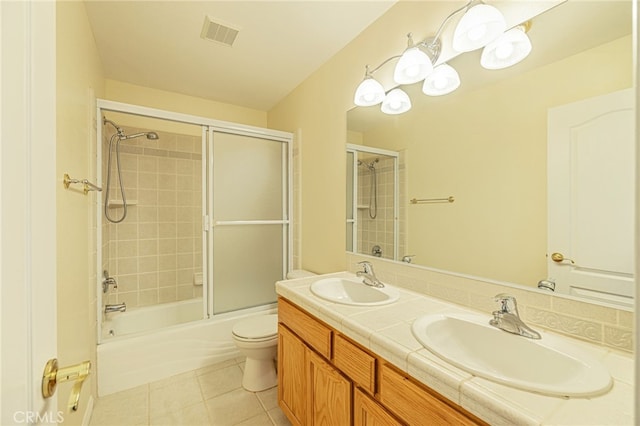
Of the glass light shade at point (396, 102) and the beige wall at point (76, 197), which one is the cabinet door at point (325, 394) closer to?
the beige wall at point (76, 197)

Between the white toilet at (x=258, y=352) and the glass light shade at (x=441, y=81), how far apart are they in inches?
72.3

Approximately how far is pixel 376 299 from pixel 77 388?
1.26 m

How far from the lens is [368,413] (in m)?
0.98

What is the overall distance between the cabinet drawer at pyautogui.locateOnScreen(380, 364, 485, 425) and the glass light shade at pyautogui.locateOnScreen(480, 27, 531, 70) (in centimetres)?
131

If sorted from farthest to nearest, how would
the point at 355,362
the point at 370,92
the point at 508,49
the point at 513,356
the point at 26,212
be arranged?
the point at 370,92 < the point at 508,49 < the point at 355,362 < the point at 513,356 < the point at 26,212

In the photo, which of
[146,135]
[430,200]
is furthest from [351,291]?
[146,135]

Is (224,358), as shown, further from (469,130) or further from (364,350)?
(469,130)

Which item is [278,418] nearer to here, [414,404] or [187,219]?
[414,404]

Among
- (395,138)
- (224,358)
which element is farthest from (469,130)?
(224,358)

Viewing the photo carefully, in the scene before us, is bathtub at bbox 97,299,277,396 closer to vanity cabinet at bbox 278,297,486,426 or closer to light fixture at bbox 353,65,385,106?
vanity cabinet at bbox 278,297,486,426

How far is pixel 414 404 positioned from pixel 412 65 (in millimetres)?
1505

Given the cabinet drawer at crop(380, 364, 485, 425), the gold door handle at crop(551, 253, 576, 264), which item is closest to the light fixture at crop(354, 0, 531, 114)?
the gold door handle at crop(551, 253, 576, 264)

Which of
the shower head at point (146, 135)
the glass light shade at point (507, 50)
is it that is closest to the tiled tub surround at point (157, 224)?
the shower head at point (146, 135)

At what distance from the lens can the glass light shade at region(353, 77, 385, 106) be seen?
1717 millimetres
